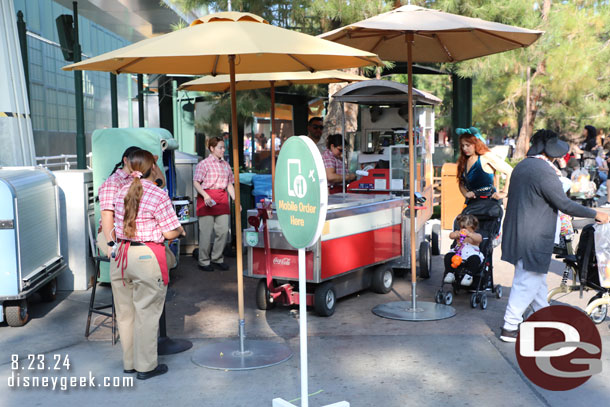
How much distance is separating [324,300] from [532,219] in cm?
218

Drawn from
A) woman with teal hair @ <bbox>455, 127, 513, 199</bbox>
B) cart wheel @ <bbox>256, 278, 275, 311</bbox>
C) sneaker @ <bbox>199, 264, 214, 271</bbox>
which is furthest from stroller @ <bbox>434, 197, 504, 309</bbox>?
sneaker @ <bbox>199, 264, 214, 271</bbox>

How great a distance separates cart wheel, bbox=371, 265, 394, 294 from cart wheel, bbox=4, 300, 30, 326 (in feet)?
12.2

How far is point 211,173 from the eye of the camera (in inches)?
367

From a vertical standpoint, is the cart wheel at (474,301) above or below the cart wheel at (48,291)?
below

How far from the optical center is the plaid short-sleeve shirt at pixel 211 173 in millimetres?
9312

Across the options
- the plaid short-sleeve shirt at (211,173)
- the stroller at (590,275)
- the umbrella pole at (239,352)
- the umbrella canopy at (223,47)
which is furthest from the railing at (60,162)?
the stroller at (590,275)

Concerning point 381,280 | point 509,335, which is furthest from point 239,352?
point 381,280

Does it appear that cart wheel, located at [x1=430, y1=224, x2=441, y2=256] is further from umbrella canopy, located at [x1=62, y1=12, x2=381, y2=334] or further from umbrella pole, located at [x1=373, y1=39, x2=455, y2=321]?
umbrella canopy, located at [x1=62, y1=12, x2=381, y2=334]

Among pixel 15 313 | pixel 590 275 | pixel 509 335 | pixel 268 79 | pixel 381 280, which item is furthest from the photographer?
pixel 268 79

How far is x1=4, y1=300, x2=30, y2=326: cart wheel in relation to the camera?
6566 millimetres

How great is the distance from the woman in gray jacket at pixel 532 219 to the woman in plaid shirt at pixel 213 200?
4.49m

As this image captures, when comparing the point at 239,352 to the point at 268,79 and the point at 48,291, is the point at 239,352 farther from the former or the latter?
the point at 268,79

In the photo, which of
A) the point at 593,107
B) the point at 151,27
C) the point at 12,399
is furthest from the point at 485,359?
the point at 593,107
